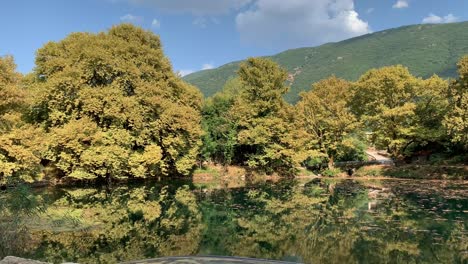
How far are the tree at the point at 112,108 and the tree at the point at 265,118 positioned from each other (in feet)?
20.9

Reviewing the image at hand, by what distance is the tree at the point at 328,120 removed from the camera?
4175 centimetres

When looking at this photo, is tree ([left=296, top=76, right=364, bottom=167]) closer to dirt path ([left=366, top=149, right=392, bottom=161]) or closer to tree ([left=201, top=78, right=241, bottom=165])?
tree ([left=201, top=78, right=241, bottom=165])

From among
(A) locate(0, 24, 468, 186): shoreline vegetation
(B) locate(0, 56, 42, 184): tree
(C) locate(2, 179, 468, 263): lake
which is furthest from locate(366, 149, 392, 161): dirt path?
(B) locate(0, 56, 42, 184): tree

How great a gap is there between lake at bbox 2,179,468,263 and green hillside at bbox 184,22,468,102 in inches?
3927

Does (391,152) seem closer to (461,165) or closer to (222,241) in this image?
(461,165)

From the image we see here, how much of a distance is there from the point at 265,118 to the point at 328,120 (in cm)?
681

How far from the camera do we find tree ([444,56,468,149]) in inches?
1299

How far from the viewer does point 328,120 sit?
4184 centimetres

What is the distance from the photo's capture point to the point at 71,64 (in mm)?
33125

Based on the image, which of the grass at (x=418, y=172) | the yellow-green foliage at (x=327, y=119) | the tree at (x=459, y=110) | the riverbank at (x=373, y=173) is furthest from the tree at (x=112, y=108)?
the tree at (x=459, y=110)

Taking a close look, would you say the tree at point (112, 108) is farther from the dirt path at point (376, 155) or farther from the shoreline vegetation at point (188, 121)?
the dirt path at point (376, 155)

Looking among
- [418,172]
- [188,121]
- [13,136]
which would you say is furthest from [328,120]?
[13,136]

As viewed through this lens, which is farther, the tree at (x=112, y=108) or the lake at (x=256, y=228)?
the tree at (x=112, y=108)

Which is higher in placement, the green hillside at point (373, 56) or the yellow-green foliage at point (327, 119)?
the green hillside at point (373, 56)
